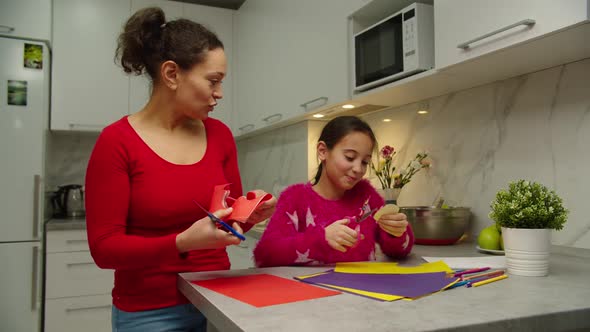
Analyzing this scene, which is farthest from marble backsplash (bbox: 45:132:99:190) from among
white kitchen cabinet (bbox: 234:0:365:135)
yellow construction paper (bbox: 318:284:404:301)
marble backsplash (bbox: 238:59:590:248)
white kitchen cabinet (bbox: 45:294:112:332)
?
yellow construction paper (bbox: 318:284:404:301)

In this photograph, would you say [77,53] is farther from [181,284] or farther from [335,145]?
[181,284]

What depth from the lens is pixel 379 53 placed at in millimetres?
1621

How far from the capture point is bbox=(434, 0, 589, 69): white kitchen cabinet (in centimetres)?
100

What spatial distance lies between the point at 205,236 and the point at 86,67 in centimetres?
242

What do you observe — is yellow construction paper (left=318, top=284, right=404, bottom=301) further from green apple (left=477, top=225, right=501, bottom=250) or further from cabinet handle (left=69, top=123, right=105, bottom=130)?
cabinet handle (left=69, top=123, right=105, bottom=130)

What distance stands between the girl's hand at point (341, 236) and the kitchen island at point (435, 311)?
0.24 metres

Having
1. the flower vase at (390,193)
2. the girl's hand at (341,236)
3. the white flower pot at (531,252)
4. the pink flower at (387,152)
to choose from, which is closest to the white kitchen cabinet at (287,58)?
the pink flower at (387,152)

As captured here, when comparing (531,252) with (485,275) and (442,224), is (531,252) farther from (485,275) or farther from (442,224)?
(442,224)

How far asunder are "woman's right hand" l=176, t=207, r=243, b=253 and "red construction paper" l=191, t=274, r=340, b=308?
0.09 meters

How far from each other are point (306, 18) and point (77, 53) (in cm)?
155

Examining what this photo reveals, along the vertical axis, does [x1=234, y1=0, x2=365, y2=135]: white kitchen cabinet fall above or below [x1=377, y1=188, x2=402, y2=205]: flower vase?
above

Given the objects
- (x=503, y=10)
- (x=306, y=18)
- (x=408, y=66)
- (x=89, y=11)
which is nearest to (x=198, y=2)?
(x=89, y=11)

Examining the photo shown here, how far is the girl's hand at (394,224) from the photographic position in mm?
1132

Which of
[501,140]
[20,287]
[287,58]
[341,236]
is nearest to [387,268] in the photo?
[341,236]
